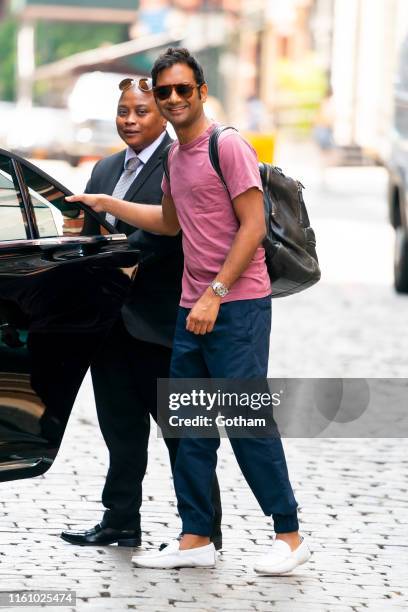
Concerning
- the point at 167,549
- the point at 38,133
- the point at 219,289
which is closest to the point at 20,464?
the point at 167,549

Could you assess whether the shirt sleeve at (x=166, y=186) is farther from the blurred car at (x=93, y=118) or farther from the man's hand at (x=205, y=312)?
the blurred car at (x=93, y=118)

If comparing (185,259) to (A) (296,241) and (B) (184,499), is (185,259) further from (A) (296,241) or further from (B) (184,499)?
(B) (184,499)

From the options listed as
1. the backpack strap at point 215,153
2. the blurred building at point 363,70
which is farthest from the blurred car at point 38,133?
the backpack strap at point 215,153

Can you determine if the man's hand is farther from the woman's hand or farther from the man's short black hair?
the man's short black hair

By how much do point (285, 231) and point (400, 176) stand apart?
32.0 feet

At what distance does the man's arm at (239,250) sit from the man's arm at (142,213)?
1.18 ft

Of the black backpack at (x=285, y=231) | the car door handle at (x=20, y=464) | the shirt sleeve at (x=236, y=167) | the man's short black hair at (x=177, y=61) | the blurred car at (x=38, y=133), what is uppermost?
the man's short black hair at (x=177, y=61)

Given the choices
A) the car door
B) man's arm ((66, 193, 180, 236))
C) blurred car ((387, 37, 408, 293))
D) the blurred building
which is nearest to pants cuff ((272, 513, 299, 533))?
the car door

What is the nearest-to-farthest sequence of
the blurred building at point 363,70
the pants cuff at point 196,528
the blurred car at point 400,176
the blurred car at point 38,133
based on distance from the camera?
the pants cuff at point 196,528 → the blurred car at point 400,176 → the blurred car at point 38,133 → the blurred building at point 363,70

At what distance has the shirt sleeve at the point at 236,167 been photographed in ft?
17.5

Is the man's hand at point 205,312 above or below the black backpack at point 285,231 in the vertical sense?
below

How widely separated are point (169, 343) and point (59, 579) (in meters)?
0.94

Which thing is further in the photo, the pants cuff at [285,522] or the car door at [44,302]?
the pants cuff at [285,522]

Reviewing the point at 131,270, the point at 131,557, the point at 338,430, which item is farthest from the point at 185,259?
the point at 338,430
